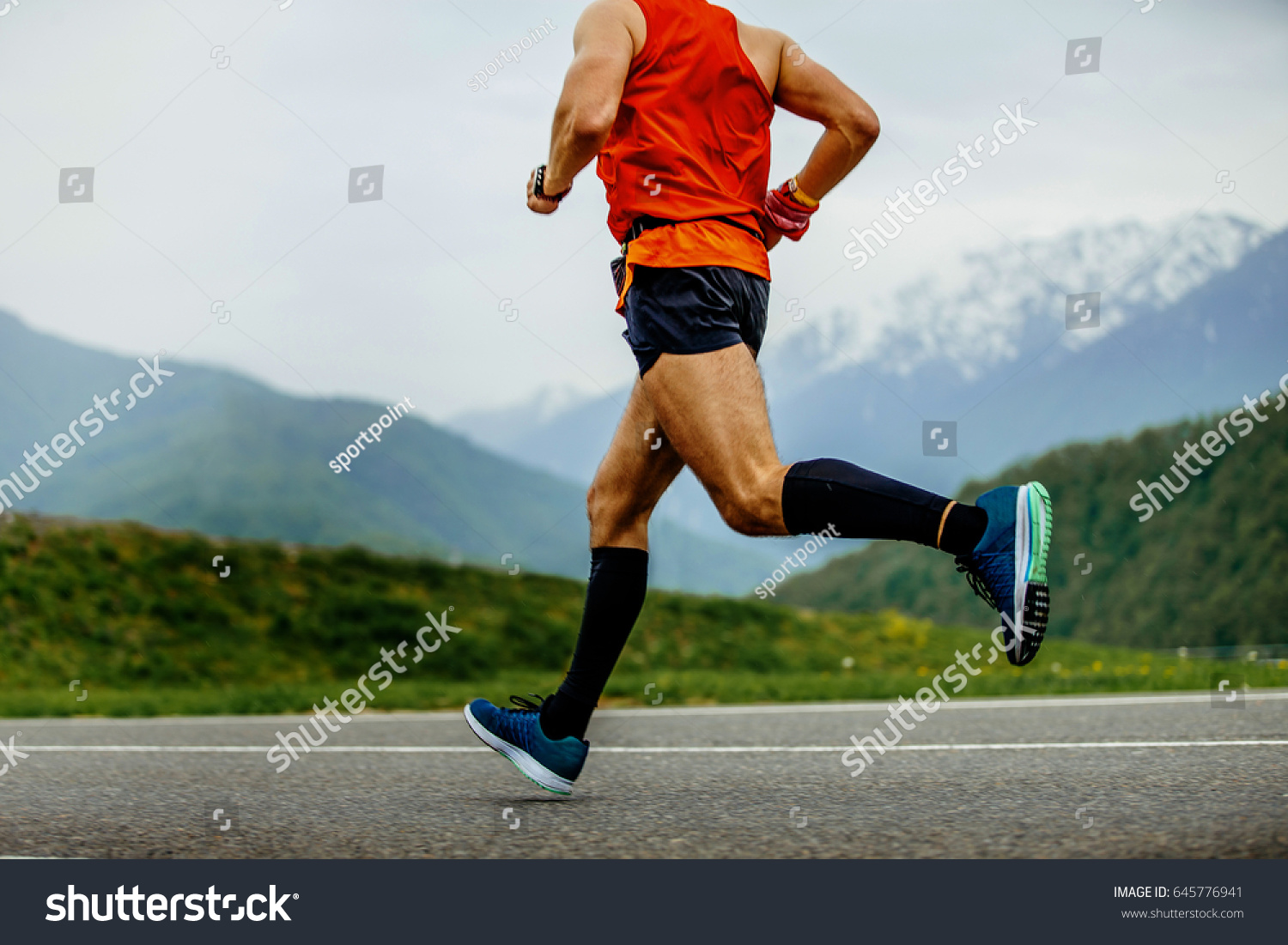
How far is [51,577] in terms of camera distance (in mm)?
12492

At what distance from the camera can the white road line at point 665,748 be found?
326 centimetres

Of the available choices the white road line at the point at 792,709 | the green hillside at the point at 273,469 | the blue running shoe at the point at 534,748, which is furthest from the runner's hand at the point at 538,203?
the green hillside at the point at 273,469

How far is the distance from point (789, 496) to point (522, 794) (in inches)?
42.3

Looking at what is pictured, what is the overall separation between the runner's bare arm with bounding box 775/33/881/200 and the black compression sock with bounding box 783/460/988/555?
2.98 feet

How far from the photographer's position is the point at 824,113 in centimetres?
277

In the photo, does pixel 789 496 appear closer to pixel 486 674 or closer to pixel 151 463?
pixel 486 674

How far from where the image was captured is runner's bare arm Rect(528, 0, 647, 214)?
2.37 metres

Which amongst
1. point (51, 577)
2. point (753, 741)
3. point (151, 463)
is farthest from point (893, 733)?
point (151, 463)

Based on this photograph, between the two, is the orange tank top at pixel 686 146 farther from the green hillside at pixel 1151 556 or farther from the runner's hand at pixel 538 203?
the green hillside at pixel 1151 556
